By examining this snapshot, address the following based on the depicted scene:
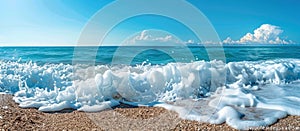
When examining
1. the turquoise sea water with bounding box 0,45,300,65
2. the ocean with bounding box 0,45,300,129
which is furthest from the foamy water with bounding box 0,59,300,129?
the turquoise sea water with bounding box 0,45,300,65

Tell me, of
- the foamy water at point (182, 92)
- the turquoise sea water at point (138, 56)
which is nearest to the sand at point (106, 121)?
the foamy water at point (182, 92)

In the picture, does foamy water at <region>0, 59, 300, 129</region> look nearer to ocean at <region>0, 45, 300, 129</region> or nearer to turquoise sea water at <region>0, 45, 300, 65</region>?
ocean at <region>0, 45, 300, 129</region>

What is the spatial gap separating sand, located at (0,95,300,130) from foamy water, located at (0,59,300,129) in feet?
0.52

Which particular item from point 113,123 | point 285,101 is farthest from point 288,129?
point 113,123

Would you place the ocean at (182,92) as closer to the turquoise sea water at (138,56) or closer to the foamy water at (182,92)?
the foamy water at (182,92)

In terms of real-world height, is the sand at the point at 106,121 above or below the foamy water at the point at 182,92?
below

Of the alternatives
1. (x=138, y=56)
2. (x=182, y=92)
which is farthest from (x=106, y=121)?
(x=138, y=56)

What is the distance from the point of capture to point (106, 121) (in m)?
3.29

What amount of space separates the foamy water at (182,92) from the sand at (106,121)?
6.3 inches

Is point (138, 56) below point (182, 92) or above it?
above

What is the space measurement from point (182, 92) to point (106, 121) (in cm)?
178

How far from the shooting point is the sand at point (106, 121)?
304 centimetres

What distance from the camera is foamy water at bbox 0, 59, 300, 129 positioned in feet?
11.9

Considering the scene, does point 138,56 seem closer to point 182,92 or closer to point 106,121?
point 182,92
